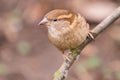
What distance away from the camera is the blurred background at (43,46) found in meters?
5.07

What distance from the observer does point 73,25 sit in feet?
8.13

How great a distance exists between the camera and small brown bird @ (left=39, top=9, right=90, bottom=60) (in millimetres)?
2404

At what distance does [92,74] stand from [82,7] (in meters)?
1.02

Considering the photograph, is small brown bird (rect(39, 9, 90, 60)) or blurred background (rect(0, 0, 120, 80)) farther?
blurred background (rect(0, 0, 120, 80))

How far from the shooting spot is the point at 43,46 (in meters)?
5.46

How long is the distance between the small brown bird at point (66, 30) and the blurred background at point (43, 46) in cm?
246

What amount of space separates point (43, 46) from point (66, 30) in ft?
9.88

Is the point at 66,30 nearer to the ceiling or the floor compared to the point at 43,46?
nearer to the ceiling

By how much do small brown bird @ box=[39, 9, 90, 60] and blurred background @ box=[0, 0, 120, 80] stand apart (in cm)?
246

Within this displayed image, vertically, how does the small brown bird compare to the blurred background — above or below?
above

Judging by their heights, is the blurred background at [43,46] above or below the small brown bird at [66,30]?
below

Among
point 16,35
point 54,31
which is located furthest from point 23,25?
point 54,31

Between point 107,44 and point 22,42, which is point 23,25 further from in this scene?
point 107,44

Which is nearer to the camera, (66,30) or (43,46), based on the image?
(66,30)
